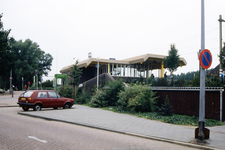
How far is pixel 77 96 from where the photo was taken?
23922mm

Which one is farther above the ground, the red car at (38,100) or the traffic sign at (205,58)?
the traffic sign at (205,58)

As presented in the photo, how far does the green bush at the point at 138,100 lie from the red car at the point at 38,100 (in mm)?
5211

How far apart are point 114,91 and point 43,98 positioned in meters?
6.07

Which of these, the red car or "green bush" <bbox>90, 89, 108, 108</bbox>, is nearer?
the red car

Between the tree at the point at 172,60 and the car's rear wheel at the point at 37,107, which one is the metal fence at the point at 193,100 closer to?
the car's rear wheel at the point at 37,107

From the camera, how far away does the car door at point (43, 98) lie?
50.4 ft

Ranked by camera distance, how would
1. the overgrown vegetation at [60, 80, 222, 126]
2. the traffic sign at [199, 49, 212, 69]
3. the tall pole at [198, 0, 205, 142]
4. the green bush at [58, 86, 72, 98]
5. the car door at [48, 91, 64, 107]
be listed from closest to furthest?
the tall pole at [198, 0, 205, 142] < the traffic sign at [199, 49, 212, 69] < the overgrown vegetation at [60, 80, 222, 126] < the car door at [48, 91, 64, 107] < the green bush at [58, 86, 72, 98]

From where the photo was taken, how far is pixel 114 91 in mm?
18312

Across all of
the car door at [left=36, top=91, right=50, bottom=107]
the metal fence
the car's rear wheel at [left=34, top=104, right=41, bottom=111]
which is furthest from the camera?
the car door at [left=36, top=91, right=50, bottom=107]

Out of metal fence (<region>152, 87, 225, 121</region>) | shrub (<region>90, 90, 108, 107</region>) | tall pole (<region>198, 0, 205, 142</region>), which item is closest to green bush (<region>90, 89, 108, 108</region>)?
shrub (<region>90, 90, 108, 107</region>)

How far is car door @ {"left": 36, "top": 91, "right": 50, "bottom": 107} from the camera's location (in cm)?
1536

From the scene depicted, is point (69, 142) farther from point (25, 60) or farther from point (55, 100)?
point (25, 60)

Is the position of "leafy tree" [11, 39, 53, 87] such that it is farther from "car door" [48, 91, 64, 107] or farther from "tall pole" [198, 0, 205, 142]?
"tall pole" [198, 0, 205, 142]

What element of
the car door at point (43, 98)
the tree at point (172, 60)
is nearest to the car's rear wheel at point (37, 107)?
the car door at point (43, 98)
